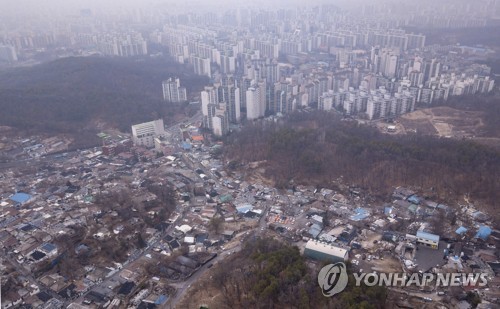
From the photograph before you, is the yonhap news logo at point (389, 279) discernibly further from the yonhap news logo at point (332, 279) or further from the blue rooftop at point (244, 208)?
the blue rooftop at point (244, 208)

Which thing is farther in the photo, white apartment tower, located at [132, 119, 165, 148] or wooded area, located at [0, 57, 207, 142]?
wooded area, located at [0, 57, 207, 142]

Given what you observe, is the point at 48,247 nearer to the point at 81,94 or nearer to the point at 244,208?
the point at 244,208

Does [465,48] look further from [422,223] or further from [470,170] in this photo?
[422,223]

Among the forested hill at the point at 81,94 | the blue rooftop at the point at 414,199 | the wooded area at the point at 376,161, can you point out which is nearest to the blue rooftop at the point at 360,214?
the wooded area at the point at 376,161

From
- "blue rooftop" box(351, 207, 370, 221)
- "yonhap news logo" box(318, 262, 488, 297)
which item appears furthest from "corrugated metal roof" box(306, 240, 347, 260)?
"blue rooftop" box(351, 207, 370, 221)

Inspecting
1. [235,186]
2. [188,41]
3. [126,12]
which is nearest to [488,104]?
[235,186]

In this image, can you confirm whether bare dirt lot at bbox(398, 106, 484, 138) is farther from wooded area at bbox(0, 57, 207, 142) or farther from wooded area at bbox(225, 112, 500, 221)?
wooded area at bbox(0, 57, 207, 142)

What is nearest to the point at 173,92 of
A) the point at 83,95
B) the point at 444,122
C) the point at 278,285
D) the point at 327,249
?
the point at 83,95
